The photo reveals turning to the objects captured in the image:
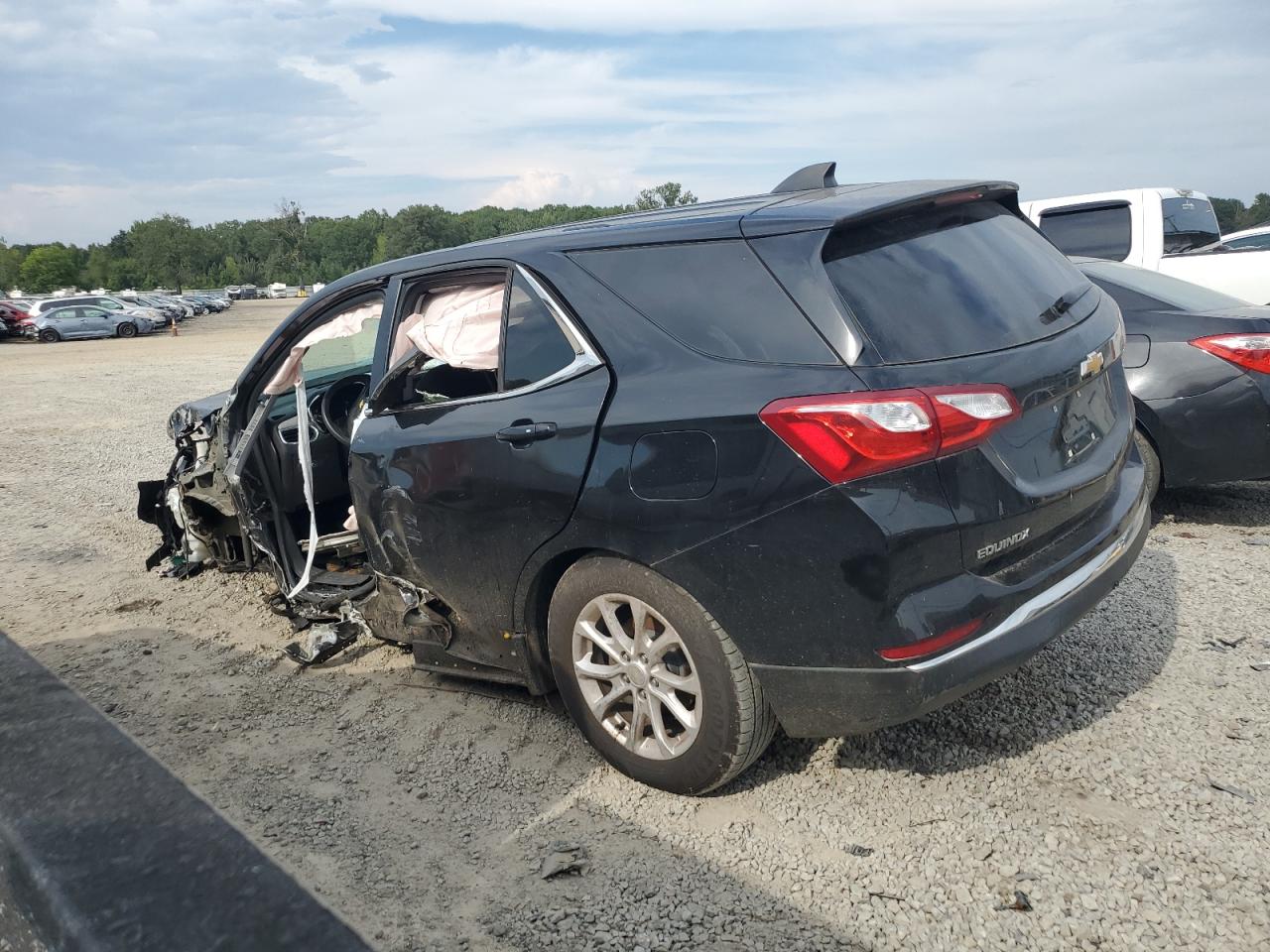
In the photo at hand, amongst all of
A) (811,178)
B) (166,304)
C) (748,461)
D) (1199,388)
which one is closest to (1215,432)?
(1199,388)

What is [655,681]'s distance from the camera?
3.04 metres

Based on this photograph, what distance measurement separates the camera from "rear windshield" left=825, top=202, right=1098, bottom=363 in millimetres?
2738

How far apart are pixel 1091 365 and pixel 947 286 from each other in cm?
60

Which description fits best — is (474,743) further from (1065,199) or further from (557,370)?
(1065,199)

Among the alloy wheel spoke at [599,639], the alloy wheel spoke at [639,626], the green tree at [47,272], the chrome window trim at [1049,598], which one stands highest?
the green tree at [47,272]

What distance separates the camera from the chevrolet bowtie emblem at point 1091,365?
307 centimetres

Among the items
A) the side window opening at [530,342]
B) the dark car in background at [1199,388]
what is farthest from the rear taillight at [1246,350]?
the side window opening at [530,342]

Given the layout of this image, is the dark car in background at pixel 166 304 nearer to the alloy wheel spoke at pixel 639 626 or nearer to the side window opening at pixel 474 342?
the side window opening at pixel 474 342

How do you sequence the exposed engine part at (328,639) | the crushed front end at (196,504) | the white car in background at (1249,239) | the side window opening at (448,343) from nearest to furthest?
the side window opening at (448,343)
the exposed engine part at (328,639)
the crushed front end at (196,504)
the white car in background at (1249,239)

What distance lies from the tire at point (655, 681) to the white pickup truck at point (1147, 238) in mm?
8410

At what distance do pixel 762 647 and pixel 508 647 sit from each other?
1.11 metres

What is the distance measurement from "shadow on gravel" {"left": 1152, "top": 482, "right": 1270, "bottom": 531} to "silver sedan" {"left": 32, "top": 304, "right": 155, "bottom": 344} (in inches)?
1576

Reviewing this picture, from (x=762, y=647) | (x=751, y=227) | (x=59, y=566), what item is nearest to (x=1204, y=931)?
(x=762, y=647)

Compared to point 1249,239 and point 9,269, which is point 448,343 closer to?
point 1249,239
